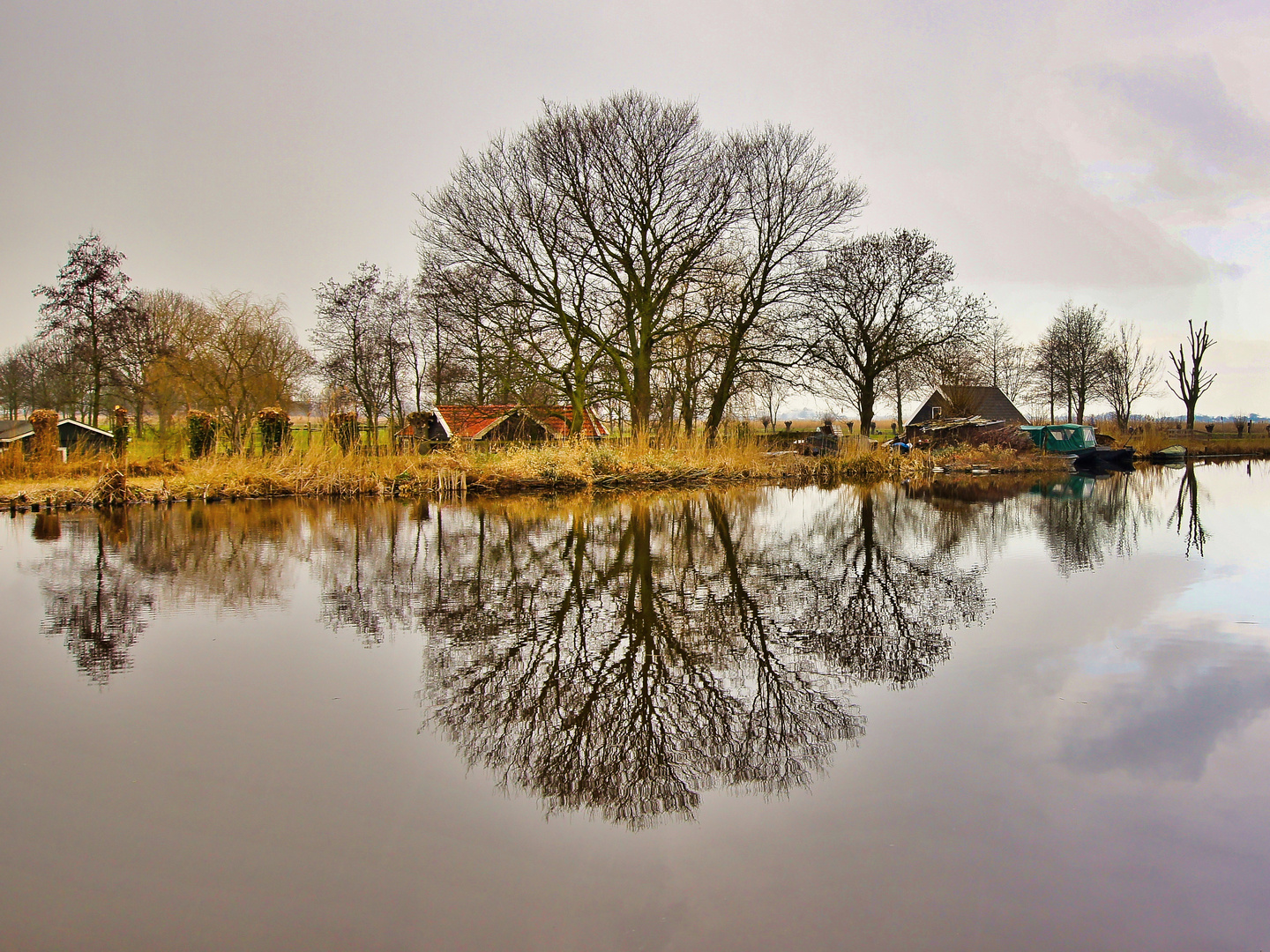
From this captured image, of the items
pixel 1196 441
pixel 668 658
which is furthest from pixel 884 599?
pixel 1196 441

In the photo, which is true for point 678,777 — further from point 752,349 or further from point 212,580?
point 752,349

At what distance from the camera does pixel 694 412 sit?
27.4 meters

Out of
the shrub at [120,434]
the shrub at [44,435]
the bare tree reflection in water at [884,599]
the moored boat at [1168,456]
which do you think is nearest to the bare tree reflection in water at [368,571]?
the bare tree reflection in water at [884,599]

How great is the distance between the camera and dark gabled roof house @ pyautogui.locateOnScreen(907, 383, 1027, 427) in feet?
132

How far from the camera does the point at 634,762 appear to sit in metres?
2.97

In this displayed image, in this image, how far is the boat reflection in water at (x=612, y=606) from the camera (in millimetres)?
3123

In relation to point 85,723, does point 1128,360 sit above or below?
above

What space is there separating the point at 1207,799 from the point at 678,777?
6.06 feet

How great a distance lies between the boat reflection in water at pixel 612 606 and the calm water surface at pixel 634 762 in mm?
32

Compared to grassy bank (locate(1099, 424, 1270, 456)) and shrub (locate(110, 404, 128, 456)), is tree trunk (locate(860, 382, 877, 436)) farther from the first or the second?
shrub (locate(110, 404, 128, 456))

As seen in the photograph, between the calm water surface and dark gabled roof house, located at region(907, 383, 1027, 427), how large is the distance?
35.7 metres

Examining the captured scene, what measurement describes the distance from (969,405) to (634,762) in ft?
141

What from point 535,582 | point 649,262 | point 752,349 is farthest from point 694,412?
point 535,582

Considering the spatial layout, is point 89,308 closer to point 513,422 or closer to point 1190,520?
point 513,422
